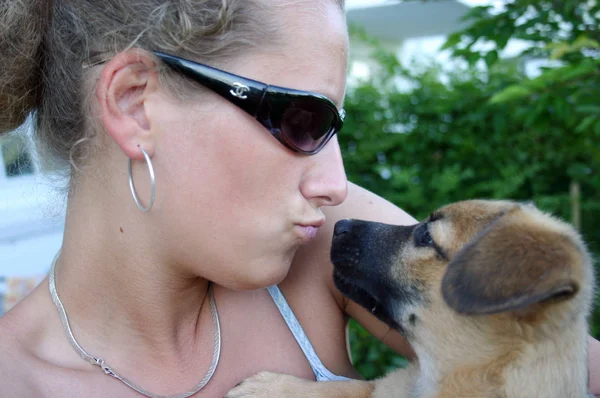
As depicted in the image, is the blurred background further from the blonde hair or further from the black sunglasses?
the black sunglasses

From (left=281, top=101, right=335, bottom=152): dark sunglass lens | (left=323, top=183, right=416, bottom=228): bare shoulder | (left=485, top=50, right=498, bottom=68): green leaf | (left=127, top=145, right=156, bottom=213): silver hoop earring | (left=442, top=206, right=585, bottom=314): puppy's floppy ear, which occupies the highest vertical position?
(left=281, top=101, right=335, bottom=152): dark sunglass lens

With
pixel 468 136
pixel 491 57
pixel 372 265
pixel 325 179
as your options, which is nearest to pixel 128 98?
pixel 325 179

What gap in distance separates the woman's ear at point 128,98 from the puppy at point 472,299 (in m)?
0.81

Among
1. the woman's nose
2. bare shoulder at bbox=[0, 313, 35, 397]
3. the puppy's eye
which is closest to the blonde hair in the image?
the woman's nose

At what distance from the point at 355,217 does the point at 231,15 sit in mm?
999

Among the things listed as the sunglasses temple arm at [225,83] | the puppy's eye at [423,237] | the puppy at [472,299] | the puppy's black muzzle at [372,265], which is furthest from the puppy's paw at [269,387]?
the sunglasses temple arm at [225,83]

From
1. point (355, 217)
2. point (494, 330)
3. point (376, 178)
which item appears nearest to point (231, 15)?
point (355, 217)

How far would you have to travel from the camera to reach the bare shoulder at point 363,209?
2369mm

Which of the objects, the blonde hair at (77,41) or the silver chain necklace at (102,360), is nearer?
the blonde hair at (77,41)

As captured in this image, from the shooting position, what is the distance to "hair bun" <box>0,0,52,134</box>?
1835 mm

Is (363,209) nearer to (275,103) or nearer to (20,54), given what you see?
(275,103)

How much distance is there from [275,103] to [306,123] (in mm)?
129

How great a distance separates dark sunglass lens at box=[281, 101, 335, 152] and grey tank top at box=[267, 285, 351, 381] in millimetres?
613

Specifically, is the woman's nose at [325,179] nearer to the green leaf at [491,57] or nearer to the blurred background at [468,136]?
the blurred background at [468,136]
